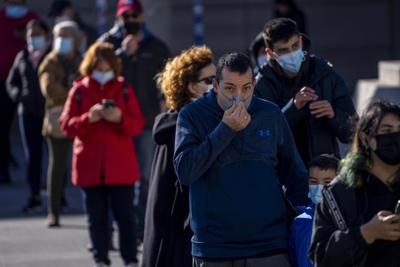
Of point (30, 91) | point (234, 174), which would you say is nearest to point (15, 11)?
point (30, 91)

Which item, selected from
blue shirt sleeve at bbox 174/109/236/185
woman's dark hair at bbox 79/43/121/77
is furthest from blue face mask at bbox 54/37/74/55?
blue shirt sleeve at bbox 174/109/236/185

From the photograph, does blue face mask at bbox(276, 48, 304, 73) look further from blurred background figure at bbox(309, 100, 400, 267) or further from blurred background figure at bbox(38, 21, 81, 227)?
blurred background figure at bbox(38, 21, 81, 227)


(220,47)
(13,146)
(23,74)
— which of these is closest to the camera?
(23,74)

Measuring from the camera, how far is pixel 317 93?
282 inches

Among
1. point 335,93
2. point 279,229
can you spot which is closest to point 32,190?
point 335,93

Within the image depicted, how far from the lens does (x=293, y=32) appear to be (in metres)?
7.11

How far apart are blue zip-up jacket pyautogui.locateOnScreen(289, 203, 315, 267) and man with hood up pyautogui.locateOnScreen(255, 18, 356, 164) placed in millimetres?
1059

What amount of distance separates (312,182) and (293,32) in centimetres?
92

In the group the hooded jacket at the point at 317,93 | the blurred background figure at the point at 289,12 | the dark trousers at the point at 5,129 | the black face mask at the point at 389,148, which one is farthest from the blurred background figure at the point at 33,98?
the black face mask at the point at 389,148

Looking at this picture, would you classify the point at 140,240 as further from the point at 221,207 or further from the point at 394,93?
the point at 221,207

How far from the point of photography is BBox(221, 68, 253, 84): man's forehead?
6.00m

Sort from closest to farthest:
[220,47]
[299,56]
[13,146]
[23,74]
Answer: [299,56]
[23,74]
[13,146]
[220,47]

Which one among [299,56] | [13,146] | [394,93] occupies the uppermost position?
[299,56]

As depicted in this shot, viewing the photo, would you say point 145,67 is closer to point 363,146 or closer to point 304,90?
point 304,90
